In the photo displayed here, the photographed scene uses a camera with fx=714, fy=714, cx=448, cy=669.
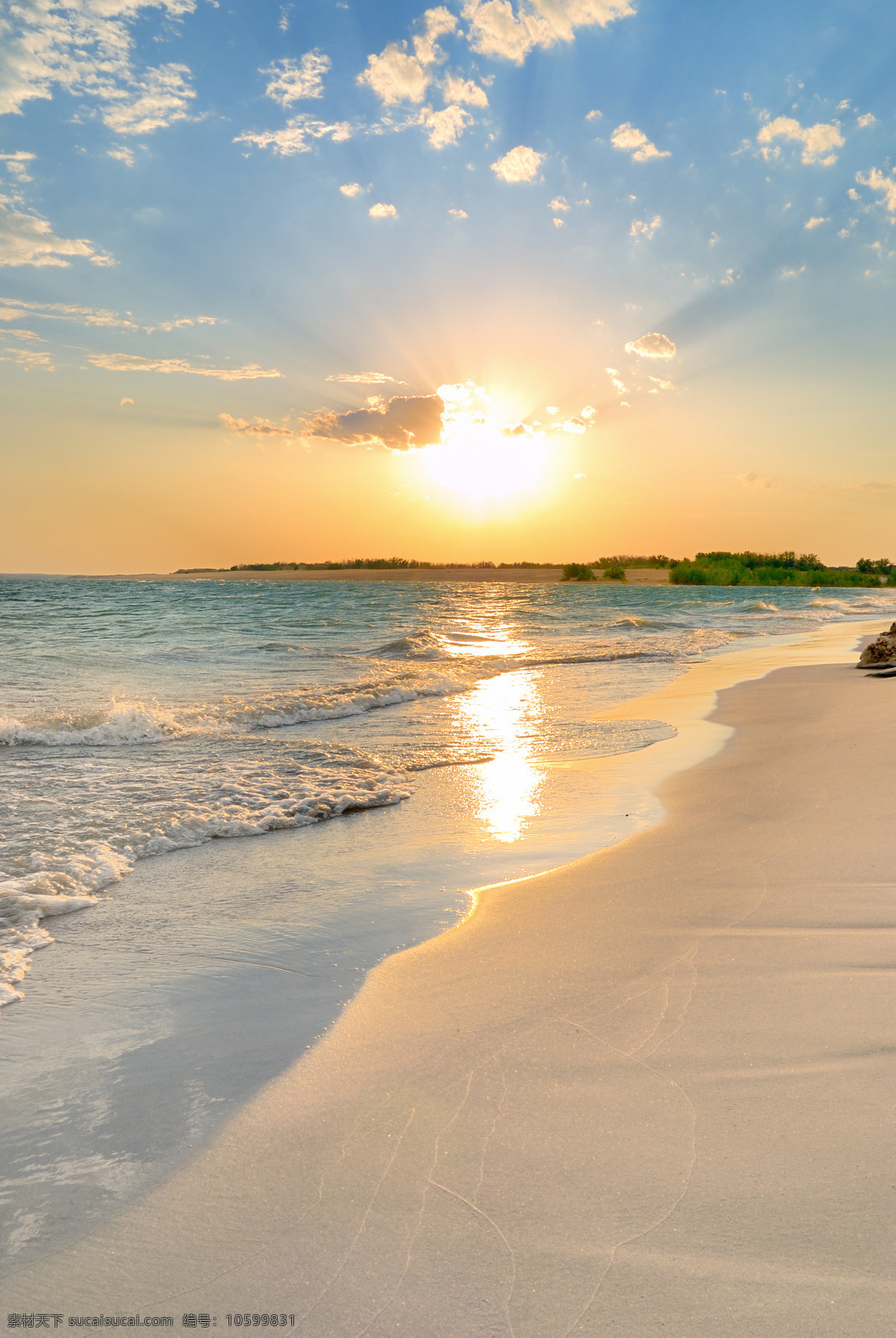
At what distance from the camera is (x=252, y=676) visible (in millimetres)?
11680

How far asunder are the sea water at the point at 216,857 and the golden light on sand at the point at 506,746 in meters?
0.04

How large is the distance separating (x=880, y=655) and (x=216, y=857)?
955cm

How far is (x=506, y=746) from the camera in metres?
6.61

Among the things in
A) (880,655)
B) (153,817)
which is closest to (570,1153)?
(153,817)

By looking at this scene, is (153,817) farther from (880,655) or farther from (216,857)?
(880,655)

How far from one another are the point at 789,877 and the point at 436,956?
160 centimetres

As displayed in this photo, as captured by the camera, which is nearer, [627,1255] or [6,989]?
[627,1255]

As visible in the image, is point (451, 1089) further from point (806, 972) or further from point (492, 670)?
point (492, 670)

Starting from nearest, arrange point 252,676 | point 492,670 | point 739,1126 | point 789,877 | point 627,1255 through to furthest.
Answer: point 627,1255, point 739,1126, point 789,877, point 252,676, point 492,670

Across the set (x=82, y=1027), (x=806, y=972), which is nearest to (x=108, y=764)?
(x=82, y=1027)

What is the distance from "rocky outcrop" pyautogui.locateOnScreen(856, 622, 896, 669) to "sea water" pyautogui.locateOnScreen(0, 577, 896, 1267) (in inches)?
108

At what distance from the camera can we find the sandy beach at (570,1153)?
1.25m

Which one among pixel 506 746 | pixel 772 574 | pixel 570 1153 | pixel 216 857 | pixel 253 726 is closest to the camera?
pixel 570 1153

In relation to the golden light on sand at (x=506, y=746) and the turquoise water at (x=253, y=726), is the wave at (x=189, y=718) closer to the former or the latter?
the turquoise water at (x=253, y=726)
